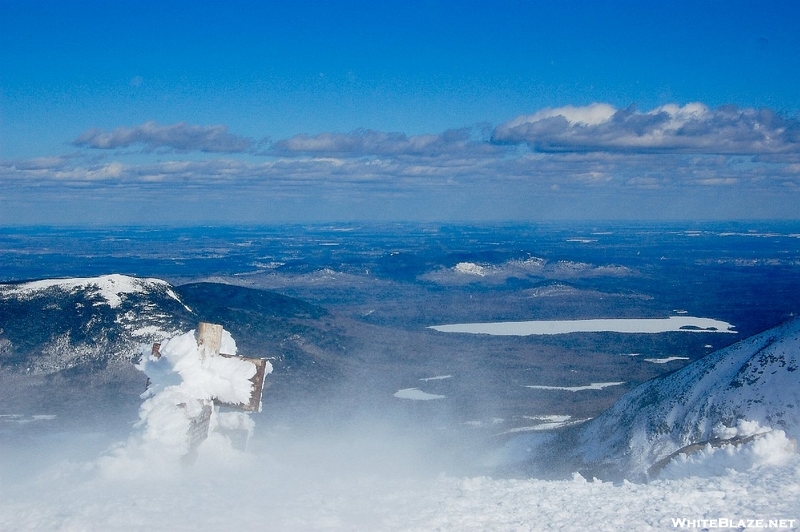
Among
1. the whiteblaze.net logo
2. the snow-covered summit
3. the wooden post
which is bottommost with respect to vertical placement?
the snow-covered summit

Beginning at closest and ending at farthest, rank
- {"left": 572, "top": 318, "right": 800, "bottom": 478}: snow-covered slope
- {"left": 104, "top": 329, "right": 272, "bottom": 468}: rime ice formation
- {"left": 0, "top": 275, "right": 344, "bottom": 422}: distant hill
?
{"left": 104, "top": 329, "right": 272, "bottom": 468}: rime ice formation, {"left": 572, "top": 318, "right": 800, "bottom": 478}: snow-covered slope, {"left": 0, "top": 275, "right": 344, "bottom": 422}: distant hill

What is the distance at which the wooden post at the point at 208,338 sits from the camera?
13.2 m

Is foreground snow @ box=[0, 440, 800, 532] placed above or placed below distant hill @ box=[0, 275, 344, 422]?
above

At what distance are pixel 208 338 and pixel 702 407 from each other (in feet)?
61.5

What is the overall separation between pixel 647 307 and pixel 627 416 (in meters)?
94.8

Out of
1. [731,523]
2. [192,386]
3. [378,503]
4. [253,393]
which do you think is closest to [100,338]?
[253,393]

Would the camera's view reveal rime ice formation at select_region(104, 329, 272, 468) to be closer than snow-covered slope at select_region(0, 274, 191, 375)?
Yes

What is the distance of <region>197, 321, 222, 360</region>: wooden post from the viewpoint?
13242 millimetres

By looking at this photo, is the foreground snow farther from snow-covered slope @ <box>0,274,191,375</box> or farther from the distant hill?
snow-covered slope @ <box>0,274,191,375</box>

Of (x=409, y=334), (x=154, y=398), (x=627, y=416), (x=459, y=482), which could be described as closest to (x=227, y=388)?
(x=154, y=398)

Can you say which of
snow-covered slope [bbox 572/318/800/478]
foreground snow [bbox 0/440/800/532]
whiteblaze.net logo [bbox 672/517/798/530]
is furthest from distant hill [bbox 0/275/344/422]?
whiteblaze.net logo [bbox 672/517/798/530]

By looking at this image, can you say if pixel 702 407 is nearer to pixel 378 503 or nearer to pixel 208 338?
pixel 378 503

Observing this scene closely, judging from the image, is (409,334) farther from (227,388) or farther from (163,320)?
(227,388)

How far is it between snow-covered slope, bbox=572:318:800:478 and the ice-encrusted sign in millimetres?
13179
